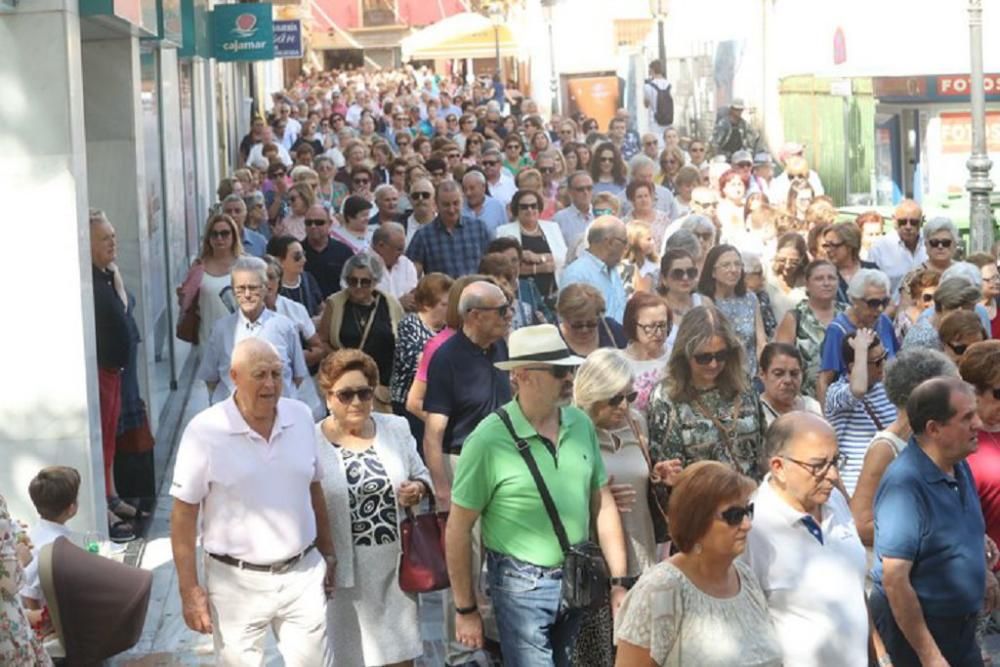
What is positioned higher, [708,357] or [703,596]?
[708,357]

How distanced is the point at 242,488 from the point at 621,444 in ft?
4.71

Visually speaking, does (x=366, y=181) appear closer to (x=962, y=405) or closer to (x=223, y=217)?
(x=223, y=217)

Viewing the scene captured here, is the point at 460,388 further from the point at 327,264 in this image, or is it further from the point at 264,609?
the point at 327,264

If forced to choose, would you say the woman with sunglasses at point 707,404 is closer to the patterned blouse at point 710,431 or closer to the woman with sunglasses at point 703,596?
the patterned blouse at point 710,431

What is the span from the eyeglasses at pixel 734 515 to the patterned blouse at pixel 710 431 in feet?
7.70

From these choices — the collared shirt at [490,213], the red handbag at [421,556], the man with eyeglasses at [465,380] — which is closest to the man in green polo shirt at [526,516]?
Answer: the red handbag at [421,556]

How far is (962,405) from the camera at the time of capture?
22.3 ft

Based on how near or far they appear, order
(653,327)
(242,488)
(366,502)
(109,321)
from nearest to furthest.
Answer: (242,488)
(366,502)
(653,327)
(109,321)

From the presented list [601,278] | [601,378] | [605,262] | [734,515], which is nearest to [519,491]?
[601,378]

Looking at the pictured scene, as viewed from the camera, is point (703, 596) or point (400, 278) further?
point (400, 278)

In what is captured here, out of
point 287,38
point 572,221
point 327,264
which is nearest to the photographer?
point 327,264

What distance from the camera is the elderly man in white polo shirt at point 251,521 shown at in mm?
7621

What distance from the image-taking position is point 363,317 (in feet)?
38.5

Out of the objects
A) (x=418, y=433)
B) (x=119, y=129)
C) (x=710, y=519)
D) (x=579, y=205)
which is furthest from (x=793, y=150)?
(x=710, y=519)
